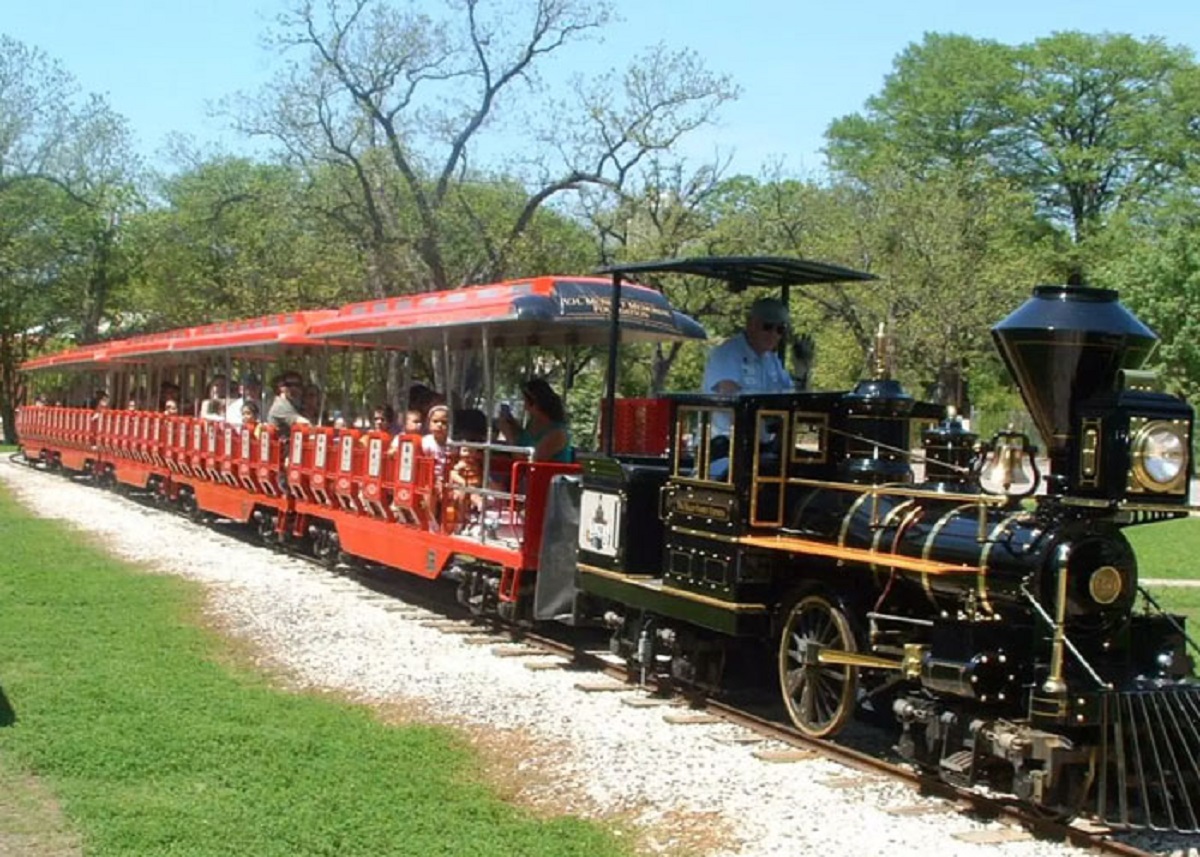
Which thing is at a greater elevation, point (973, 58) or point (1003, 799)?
point (973, 58)

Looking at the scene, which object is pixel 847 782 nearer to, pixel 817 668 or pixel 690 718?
pixel 817 668

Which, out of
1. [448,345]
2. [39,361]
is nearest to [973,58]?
[39,361]

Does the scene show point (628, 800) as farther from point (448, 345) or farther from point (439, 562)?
point (448, 345)

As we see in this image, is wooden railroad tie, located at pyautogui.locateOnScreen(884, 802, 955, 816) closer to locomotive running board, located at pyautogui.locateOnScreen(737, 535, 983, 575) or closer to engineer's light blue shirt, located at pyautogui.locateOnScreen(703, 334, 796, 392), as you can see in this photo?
locomotive running board, located at pyautogui.locateOnScreen(737, 535, 983, 575)

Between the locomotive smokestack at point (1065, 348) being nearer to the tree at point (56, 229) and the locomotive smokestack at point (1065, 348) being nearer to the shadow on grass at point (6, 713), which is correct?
the shadow on grass at point (6, 713)

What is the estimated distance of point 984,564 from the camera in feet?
21.8

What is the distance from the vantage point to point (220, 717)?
8094mm

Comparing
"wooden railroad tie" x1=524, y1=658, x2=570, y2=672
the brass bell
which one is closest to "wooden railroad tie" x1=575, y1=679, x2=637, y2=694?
"wooden railroad tie" x1=524, y1=658, x2=570, y2=672

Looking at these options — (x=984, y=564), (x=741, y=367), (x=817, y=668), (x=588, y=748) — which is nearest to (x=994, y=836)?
(x=984, y=564)

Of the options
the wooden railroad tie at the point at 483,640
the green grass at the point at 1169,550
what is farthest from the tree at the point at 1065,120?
the wooden railroad tie at the point at 483,640

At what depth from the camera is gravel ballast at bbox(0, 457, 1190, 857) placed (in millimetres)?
6363

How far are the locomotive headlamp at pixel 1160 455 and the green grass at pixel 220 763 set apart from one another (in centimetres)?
282

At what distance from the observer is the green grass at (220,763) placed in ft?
19.8

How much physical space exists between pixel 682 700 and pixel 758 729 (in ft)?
2.97
